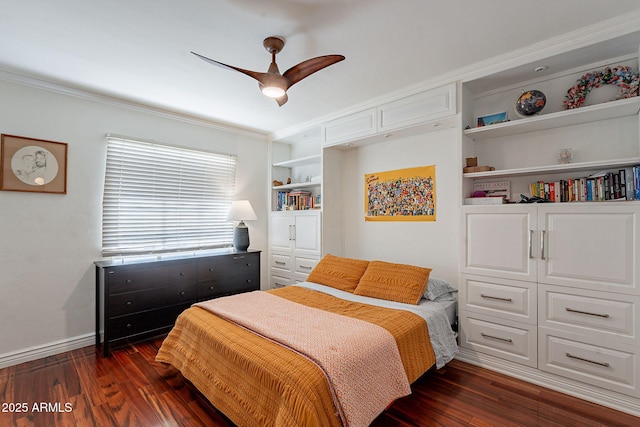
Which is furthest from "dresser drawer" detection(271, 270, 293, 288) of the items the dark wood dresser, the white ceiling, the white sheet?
the white ceiling

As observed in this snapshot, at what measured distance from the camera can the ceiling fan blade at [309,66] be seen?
6.37 feet

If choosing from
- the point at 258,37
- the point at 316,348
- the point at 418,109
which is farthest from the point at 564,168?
the point at 258,37

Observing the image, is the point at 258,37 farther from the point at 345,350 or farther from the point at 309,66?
the point at 345,350

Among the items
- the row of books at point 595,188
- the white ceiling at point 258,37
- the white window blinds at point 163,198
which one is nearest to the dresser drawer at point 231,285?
the white window blinds at point 163,198

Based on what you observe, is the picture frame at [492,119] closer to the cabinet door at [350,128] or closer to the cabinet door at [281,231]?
the cabinet door at [350,128]

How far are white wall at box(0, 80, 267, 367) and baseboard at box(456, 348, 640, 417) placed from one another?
3797 mm

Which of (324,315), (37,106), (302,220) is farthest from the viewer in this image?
(302,220)

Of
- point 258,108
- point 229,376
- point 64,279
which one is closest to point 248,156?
point 258,108

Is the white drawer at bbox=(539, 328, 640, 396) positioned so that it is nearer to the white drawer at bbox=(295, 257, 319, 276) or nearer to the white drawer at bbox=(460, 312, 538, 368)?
the white drawer at bbox=(460, 312, 538, 368)

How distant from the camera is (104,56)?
238cm

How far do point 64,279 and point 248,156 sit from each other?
259 centimetres

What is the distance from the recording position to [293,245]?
4.19 meters

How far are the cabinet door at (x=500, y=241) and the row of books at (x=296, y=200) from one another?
2009mm

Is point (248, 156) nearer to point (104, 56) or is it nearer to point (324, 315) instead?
point (104, 56)
